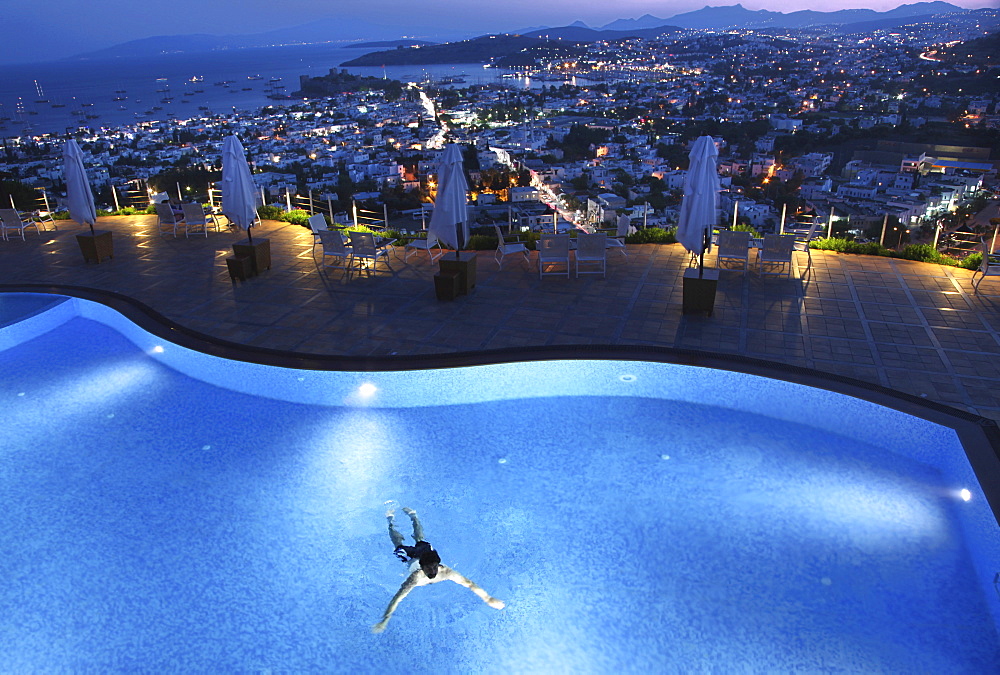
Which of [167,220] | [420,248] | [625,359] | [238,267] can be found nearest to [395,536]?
[625,359]

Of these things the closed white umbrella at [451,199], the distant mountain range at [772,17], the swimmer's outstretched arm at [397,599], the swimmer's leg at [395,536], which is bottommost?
the swimmer's outstretched arm at [397,599]

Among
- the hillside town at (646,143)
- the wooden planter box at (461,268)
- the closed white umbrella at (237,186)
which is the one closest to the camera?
the wooden planter box at (461,268)

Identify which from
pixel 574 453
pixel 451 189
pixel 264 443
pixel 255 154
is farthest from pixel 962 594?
pixel 255 154

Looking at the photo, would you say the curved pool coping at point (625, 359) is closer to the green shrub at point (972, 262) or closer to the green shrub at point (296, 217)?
the green shrub at point (972, 262)

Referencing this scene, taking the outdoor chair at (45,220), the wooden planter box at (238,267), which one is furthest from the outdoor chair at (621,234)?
the outdoor chair at (45,220)

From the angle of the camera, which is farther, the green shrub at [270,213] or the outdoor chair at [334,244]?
the green shrub at [270,213]

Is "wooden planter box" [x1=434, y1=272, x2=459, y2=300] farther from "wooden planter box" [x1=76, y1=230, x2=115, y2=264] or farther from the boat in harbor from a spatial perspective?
the boat in harbor

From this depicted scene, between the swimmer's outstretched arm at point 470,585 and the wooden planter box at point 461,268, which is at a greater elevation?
the wooden planter box at point 461,268
